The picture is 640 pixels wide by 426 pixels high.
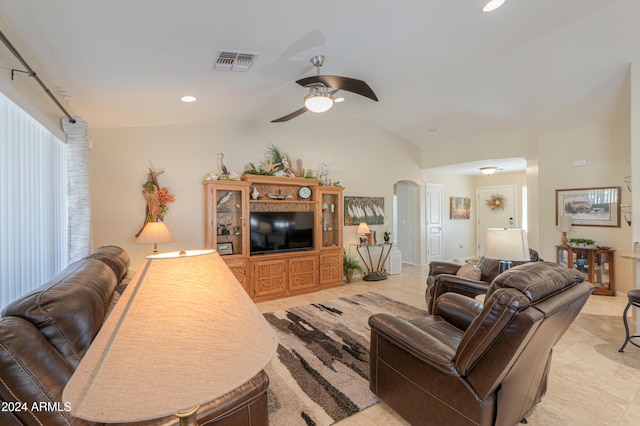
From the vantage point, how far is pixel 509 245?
8.70 feet

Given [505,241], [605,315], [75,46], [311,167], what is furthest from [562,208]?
[75,46]

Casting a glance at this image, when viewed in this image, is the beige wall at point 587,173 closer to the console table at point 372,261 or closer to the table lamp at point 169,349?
the console table at point 372,261

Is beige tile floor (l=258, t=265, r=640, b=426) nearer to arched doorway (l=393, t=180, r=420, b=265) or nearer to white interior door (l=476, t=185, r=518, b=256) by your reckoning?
arched doorway (l=393, t=180, r=420, b=265)

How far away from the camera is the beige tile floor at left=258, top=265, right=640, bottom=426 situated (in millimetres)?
1970

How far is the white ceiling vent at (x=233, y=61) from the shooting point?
2.40 m

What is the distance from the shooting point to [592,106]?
4492 mm

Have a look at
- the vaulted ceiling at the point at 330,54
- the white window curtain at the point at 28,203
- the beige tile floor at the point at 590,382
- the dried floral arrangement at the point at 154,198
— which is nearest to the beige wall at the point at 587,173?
the vaulted ceiling at the point at 330,54

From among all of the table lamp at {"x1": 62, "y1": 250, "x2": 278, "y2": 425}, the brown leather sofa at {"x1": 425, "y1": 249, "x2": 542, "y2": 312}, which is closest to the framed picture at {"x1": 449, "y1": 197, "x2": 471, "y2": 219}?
the brown leather sofa at {"x1": 425, "y1": 249, "x2": 542, "y2": 312}

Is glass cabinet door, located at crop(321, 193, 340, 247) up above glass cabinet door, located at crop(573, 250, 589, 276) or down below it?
above

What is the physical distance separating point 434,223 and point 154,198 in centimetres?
654

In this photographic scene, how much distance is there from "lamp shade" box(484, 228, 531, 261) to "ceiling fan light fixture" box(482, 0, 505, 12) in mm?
1927

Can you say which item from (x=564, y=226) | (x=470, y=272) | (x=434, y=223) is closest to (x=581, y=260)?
(x=564, y=226)

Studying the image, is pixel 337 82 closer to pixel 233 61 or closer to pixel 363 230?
pixel 233 61

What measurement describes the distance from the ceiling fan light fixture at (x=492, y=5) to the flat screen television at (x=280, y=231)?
11.9 ft
